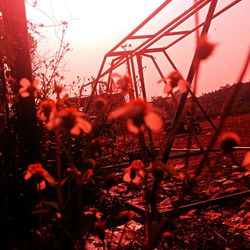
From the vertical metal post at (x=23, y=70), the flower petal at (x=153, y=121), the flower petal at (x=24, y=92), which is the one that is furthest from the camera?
the vertical metal post at (x=23, y=70)

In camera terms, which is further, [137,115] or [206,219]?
[206,219]

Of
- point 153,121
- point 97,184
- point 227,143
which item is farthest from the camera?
point 97,184

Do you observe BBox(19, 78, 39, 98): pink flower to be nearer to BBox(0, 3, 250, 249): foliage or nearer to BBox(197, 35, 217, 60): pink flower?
BBox(0, 3, 250, 249): foliage

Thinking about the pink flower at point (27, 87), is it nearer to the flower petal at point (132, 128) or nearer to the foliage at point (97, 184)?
the foliage at point (97, 184)

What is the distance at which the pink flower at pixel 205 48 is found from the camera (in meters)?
0.84

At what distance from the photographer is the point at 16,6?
2.07m

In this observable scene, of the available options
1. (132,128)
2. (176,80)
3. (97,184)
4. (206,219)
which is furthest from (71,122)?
(206,219)

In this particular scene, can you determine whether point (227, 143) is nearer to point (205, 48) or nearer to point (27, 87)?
point (205, 48)

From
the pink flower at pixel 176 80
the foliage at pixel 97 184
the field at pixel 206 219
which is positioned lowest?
the field at pixel 206 219

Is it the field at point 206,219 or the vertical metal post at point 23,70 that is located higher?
the vertical metal post at point 23,70

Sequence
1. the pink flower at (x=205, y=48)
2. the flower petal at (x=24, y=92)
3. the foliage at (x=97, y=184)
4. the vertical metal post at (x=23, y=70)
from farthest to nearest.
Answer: the vertical metal post at (x=23, y=70)
the flower petal at (x=24, y=92)
the foliage at (x=97, y=184)
the pink flower at (x=205, y=48)

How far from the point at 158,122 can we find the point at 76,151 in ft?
7.08

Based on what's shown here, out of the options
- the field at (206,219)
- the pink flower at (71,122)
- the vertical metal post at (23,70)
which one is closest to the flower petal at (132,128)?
the pink flower at (71,122)

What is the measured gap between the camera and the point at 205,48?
2.76 feet
